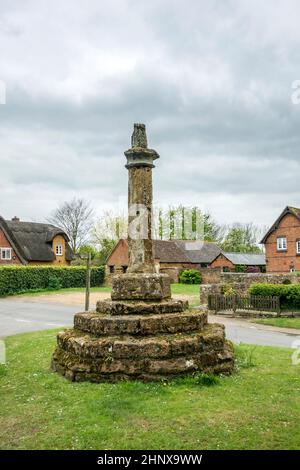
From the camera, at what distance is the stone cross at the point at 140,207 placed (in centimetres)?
895

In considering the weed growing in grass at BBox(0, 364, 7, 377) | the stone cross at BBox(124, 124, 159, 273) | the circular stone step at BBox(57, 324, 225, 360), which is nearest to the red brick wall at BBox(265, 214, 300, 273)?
the stone cross at BBox(124, 124, 159, 273)

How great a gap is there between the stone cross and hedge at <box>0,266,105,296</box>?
1055 inches

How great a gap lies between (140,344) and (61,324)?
448 inches

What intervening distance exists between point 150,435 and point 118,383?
6.57 ft

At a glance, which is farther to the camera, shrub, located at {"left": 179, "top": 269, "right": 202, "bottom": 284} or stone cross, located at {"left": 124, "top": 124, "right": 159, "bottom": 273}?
shrub, located at {"left": 179, "top": 269, "right": 202, "bottom": 284}

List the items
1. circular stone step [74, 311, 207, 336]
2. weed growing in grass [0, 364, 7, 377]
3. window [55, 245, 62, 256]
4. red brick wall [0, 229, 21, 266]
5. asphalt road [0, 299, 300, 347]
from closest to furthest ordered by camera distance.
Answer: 1. circular stone step [74, 311, 207, 336]
2. weed growing in grass [0, 364, 7, 377]
3. asphalt road [0, 299, 300, 347]
4. red brick wall [0, 229, 21, 266]
5. window [55, 245, 62, 256]

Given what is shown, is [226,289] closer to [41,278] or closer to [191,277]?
[191,277]

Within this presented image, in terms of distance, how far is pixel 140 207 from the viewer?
9.09 meters

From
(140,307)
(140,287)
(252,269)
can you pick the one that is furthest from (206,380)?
(252,269)

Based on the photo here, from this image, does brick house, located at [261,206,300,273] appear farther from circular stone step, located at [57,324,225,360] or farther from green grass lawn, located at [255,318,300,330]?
circular stone step, located at [57,324,225,360]

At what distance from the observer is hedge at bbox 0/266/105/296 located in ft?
111

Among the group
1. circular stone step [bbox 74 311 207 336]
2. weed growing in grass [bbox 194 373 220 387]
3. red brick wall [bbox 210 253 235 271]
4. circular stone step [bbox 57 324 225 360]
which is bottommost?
weed growing in grass [bbox 194 373 220 387]

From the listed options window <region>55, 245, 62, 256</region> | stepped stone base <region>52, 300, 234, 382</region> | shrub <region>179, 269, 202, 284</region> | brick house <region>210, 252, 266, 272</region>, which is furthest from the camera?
window <region>55, 245, 62, 256</region>

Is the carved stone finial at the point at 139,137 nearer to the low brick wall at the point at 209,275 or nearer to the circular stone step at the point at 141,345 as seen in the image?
the circular stone step at the point at 141,345
